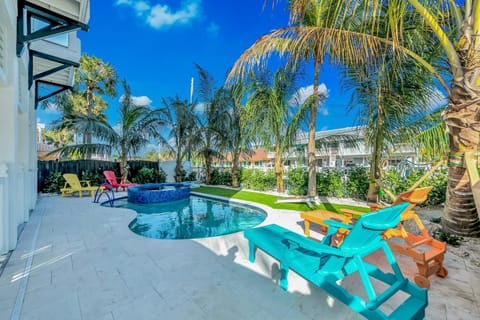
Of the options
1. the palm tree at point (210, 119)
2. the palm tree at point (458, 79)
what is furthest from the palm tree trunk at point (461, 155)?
the palm tree at point (210, 119)

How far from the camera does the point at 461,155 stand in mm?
3734

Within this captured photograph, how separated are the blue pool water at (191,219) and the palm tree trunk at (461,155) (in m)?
4.28

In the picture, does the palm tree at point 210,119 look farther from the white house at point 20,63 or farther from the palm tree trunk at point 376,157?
the palm tree trunk at point 376,157

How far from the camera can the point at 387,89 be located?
607 cm

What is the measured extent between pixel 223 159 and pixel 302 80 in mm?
6872

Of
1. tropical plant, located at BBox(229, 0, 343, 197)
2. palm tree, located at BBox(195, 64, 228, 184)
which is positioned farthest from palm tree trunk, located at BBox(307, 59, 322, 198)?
palm tree, located at BBox(195, 64, 228, 184)

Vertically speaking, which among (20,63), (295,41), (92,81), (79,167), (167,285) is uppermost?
(92,81)

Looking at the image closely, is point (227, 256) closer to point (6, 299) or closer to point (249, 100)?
point (6, 299)

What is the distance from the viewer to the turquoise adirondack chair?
6.54ft

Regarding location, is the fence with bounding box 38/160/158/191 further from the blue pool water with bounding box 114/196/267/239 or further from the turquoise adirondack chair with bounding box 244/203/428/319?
the turquoise adirondack chair with bounding box 244/203/428/319

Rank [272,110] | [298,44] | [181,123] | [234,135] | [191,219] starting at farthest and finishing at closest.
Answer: [181,123], [234,135], [272,110], [191,219], [298,44]

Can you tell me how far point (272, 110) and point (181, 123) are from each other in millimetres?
6543

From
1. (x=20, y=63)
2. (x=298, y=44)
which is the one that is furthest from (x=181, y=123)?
(x=298, y=44)

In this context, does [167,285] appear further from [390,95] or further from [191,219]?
[390,95]
